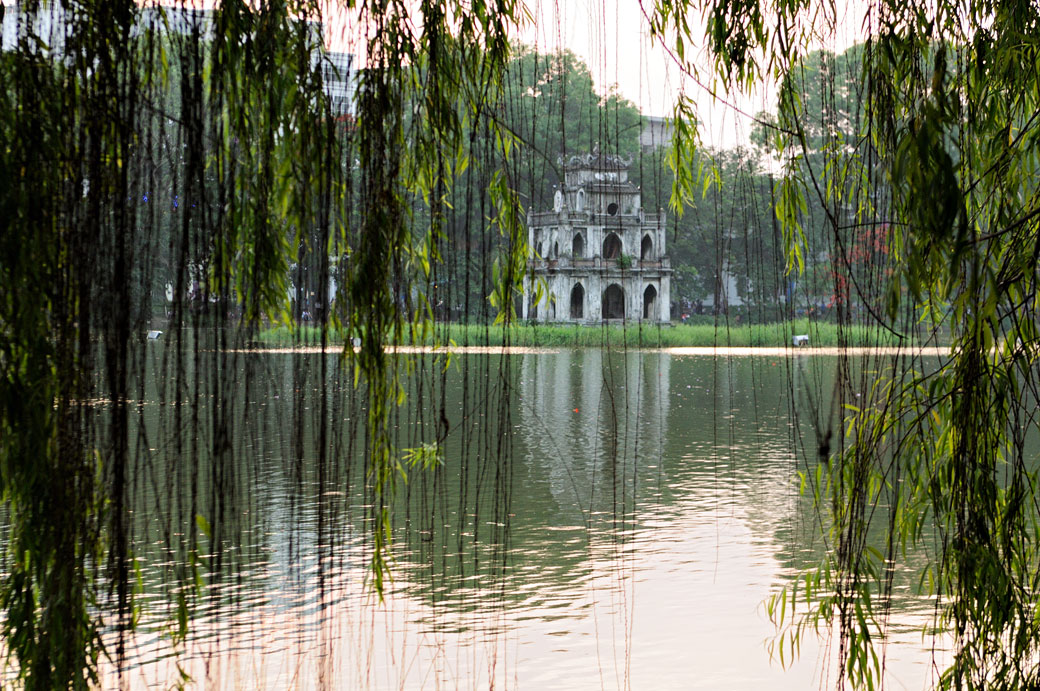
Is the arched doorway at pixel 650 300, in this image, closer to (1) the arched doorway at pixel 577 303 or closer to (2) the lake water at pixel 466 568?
(1) the arched doorway at pixel 577 303

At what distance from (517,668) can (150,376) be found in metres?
18.7

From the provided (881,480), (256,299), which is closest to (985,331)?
(881,480)

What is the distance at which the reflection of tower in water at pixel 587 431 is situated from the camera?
9672 mm

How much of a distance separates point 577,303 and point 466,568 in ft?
103

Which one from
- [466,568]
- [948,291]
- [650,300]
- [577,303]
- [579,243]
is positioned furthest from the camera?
[650,300]

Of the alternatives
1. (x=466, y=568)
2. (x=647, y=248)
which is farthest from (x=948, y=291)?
(x=647, y=248)

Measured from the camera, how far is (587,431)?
14.0 metres

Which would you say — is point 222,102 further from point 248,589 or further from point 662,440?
point 662,440

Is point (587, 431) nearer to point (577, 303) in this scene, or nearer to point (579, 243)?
point (577, 303)

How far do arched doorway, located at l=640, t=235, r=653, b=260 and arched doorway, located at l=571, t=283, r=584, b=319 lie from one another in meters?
2.33

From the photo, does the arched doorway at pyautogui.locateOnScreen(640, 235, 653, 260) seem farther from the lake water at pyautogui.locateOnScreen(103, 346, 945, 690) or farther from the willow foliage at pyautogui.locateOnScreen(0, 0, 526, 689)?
the willow foliage at pyautogui.locateOnScreen(0, 0, 526, 689)

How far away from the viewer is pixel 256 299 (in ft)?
9.16

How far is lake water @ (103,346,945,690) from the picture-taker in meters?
2.91

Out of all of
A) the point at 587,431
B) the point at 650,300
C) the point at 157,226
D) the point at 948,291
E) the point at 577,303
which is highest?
the point at 650,300
